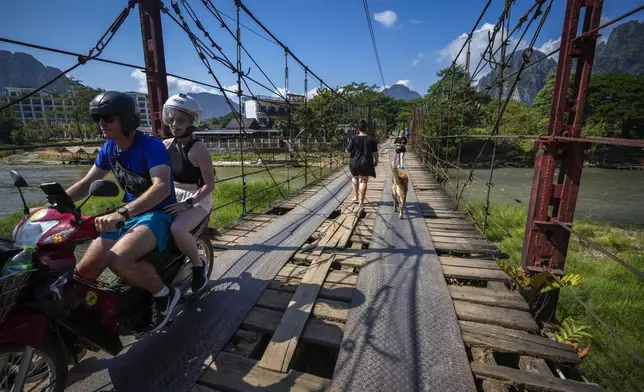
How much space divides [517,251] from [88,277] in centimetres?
865

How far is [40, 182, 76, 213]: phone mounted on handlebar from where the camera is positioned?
4.57 feet

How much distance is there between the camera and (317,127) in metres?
31.6

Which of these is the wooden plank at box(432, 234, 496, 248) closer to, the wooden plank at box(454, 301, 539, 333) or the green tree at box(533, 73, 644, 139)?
the wooden plank at box(454, 301, 539, 333)

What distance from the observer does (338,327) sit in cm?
208

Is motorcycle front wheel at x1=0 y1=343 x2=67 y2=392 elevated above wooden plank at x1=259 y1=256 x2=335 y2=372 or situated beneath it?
elevated above

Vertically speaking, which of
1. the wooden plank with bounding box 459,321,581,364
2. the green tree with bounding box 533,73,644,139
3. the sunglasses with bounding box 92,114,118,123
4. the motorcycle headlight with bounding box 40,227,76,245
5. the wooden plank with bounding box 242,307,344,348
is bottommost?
the wooden plank with bounding box 242,307,344,348

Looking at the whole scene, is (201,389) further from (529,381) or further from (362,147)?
(362,147)

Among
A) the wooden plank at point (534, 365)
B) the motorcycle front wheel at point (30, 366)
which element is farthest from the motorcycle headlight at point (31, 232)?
the wooden plank at point (534, 365)

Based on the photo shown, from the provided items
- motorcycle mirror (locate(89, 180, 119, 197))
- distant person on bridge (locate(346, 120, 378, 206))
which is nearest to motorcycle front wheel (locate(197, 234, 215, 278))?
motorcycle mirror (locate(89, 180, 119, 197))

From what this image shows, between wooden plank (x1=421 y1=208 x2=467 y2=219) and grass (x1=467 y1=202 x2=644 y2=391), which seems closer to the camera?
grass (x1=467 y1=202 x2=644 y2=391)

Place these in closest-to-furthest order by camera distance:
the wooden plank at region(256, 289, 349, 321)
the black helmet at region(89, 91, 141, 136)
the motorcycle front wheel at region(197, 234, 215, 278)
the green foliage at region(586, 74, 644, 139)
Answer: the black helmet at region(89, 91, 141, 136)
the wooden plank at region(256, 289, 349, 321)
the motorcycle front wheel at region(197, 234, 215, 278)
the green foliage at region(586, 74, 644, 139)

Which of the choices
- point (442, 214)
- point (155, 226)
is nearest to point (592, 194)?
point (442, 214)

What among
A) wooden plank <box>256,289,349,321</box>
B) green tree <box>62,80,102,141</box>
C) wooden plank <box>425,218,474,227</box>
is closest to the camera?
wooden plank <box>256,289,349,321</box>

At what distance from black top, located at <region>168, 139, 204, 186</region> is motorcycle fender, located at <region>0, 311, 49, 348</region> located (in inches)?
51.4
